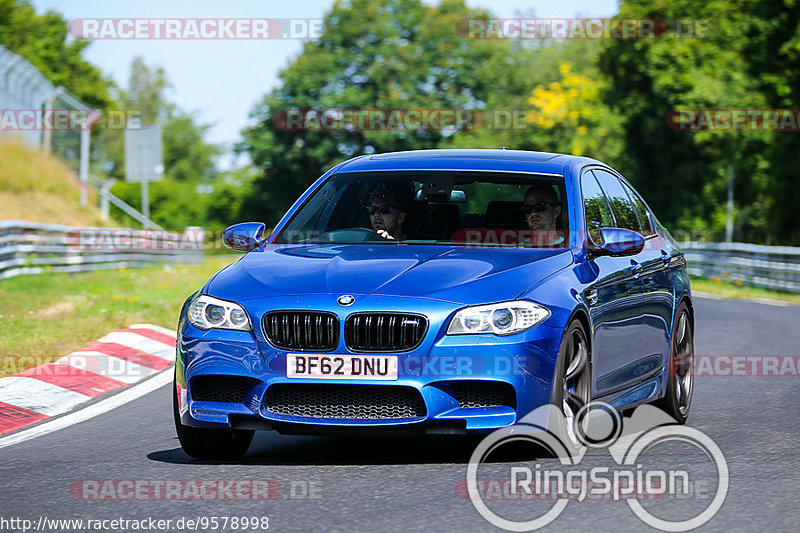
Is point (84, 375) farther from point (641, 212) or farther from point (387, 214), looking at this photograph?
point (641, 212)

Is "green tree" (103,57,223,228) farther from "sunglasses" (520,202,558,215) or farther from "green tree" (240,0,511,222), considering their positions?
"sunglasses" (520,202,558,215)

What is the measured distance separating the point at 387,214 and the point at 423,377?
184cm

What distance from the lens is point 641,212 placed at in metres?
9.07

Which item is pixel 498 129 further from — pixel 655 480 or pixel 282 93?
pixel 655 480

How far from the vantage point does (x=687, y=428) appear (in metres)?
8.29

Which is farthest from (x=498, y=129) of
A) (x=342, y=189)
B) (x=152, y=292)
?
(x=342, y=189)

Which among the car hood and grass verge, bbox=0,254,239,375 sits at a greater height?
the car hood

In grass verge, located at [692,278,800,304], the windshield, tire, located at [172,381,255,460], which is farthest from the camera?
grass verge, located at [692,278,800,304]

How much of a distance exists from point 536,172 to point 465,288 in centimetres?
161

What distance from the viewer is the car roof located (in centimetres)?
794

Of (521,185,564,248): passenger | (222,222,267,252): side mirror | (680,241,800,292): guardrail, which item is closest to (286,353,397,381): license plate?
(521,185,564,248): passenger

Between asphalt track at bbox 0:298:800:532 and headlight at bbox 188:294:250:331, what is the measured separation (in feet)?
2.33

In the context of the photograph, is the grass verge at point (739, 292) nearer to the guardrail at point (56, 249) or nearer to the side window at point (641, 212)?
the guardrail at point (56, 249)

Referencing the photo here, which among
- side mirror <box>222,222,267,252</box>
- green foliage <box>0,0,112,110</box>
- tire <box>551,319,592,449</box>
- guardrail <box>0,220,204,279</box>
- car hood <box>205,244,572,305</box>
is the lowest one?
guardrail <box>0,220,204,279</box>
